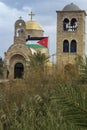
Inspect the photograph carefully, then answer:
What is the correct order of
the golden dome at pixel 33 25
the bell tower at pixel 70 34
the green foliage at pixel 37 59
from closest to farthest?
the green foliage at pixel 37 59, the bell tower at pixel 70 34, the golden dome at pixel 33 25

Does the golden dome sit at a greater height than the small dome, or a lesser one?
lesser

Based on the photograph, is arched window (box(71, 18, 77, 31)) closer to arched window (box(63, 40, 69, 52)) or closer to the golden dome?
arched window (box(63, 40, 69, 52))

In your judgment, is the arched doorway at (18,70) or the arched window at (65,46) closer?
the arched doorway at (18,70)

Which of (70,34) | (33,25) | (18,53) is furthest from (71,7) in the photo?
(18,53)

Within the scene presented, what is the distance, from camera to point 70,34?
60312 millimetres

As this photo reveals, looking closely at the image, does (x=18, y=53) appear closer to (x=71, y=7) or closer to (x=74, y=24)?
(x=74, y=24)

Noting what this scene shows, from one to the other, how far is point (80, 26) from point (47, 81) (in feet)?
71.3

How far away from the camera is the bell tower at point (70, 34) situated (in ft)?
198

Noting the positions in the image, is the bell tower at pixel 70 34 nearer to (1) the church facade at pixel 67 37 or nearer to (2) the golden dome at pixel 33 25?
(1) the church facade at pixel 67 37

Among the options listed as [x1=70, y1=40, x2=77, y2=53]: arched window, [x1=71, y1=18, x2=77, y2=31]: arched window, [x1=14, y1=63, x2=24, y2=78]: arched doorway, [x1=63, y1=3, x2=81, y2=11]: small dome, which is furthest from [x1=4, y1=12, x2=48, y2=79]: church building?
[x1=63, y1=3, x2=81, y2=11]: small dome

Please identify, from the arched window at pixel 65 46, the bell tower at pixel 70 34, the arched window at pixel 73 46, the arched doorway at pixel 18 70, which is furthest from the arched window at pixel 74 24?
the arched doorway at pixel 18 70

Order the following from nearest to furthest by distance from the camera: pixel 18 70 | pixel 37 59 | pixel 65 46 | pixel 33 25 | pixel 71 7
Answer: pixel 37 59 < pixel 18 70 < pixel 65 46 < pixel 71 7 < pixel 33 25

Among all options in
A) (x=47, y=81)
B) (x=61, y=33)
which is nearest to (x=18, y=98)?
(x=47, y=81)

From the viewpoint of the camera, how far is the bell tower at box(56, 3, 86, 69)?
Answer: 60362 millimetres
